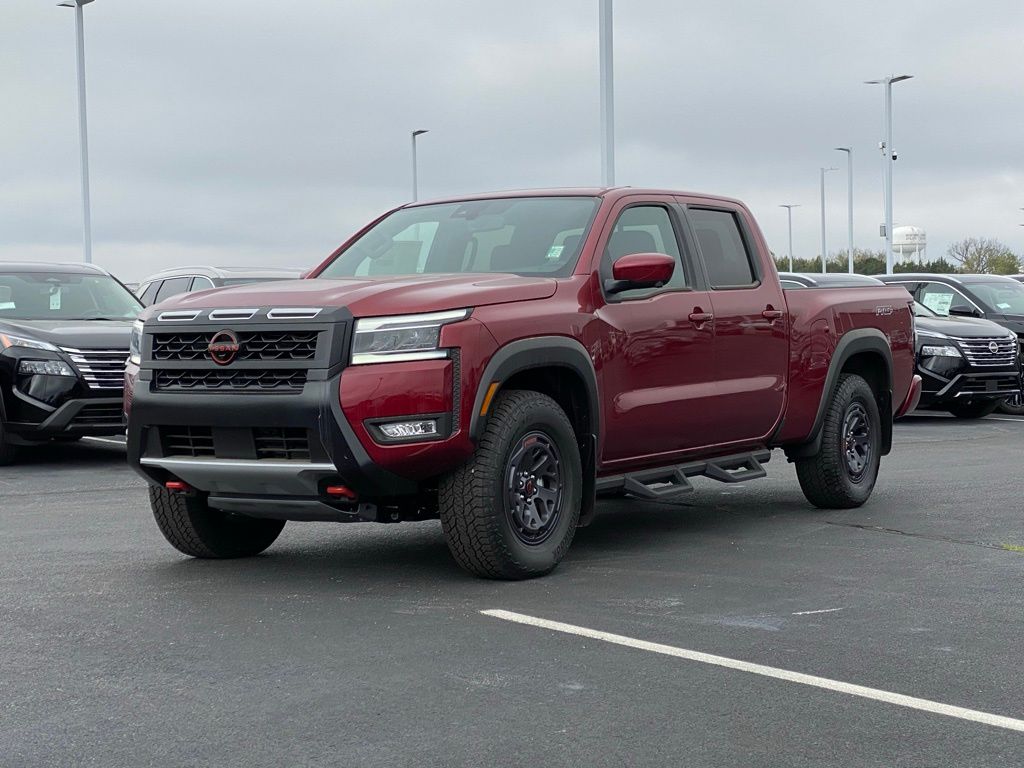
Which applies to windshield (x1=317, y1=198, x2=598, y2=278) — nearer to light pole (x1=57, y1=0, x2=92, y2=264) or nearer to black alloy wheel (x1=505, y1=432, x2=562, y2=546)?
black alloy wheel (x1=505, y1=432, x2=562, y2=546)

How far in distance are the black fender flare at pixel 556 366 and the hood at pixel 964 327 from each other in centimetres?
1132

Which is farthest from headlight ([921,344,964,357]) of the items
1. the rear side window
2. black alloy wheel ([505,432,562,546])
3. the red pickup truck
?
black alloy wheel ([505,432,562,546])

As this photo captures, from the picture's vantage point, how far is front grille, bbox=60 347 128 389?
42.0ft

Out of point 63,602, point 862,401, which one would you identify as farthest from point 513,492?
point 862,401

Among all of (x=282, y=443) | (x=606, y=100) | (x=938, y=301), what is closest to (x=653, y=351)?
(x=282, y=443)

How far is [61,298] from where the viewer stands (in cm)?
1423

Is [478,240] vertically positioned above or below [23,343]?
above

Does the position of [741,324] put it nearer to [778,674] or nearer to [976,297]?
[778,674]

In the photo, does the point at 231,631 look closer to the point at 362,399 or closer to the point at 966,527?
the point at 362,399

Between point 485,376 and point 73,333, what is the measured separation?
721 centimetres

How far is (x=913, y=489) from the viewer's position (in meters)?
11.0

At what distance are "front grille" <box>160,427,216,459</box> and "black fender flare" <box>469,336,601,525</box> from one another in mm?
1251

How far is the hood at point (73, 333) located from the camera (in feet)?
42.3

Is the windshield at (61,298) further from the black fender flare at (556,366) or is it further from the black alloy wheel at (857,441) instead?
the black fender flare at (556,366)
